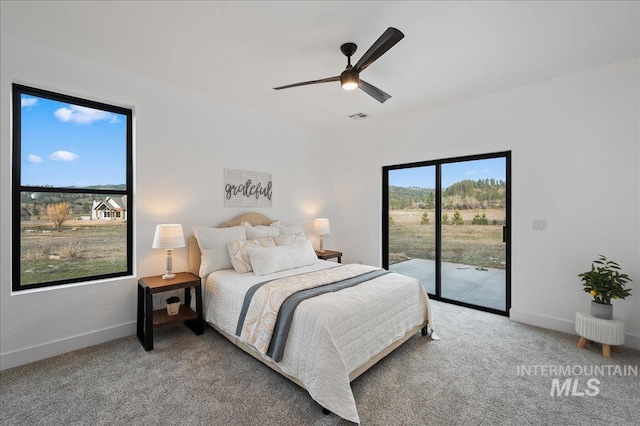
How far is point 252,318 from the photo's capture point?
2383mm

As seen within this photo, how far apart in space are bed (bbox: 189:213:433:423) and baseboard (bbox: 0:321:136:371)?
2.74 feet

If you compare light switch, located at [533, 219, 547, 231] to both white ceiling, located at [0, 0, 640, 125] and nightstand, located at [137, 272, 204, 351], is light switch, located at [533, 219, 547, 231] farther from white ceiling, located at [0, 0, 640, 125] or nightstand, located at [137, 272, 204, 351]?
nightstand, located at [137, 272, 204, 351]

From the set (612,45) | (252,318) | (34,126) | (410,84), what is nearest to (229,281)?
(252,318)

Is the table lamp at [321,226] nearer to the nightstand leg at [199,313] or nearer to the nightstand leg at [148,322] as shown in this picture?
the nightstand leg at [199,313]

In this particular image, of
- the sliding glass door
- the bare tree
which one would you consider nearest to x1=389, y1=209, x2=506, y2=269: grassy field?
the sliding glass door

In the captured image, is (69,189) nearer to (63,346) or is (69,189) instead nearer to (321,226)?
(63,346)

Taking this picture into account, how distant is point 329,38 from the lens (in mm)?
2373

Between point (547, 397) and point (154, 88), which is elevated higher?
point (154, 88)

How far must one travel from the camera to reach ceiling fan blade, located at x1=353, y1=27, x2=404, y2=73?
1815mm

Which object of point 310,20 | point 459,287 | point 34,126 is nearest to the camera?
point 310,20

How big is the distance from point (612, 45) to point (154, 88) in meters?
4.45

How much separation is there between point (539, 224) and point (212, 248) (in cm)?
373

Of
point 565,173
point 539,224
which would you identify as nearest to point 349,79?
point 565,173

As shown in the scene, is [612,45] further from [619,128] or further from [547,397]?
[547,397]
